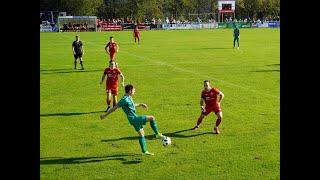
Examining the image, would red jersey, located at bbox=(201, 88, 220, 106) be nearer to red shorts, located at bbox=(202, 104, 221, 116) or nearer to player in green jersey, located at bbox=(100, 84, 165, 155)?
red shorts, located at bbox=(202, 104, 221, 116)

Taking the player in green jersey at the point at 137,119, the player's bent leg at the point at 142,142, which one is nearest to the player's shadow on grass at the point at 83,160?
the player's bent leg at the point at 142,142

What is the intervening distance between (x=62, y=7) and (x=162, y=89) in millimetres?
86485

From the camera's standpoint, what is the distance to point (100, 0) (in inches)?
4279

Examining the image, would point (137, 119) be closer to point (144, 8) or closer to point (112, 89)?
point (112, 89)

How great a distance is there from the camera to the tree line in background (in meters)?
104

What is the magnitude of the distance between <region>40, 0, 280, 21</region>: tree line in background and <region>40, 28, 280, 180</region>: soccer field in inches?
3016

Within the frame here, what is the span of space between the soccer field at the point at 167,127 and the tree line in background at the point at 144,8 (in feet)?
251

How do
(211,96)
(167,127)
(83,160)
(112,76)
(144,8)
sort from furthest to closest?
(144,8), (112,76), (167,127), (211,96), (83,160)

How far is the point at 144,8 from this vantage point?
107625 mm

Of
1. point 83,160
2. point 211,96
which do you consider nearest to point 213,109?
point 211,96

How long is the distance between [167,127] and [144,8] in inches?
3751

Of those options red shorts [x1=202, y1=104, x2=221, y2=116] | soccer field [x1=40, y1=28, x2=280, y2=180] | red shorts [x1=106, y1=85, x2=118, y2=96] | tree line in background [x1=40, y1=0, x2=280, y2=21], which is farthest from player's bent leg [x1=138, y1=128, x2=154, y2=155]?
tree line in background [x1=40, y1=0, x2=280, y2=21]
